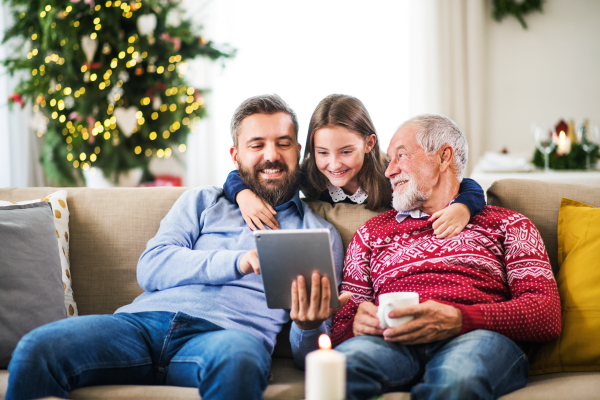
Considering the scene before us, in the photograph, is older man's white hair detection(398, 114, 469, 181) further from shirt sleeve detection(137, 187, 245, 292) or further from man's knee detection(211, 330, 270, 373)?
man's knee detection(211, 330, 270, 373)

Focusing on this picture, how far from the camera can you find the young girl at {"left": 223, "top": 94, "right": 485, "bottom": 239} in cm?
162

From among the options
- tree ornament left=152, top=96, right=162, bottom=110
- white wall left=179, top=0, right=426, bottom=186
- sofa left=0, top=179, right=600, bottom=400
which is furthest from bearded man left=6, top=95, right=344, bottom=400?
white wall left=179, top=0, right=426, bottom=186

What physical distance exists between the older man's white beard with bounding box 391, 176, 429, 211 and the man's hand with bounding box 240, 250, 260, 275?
49 centimetres

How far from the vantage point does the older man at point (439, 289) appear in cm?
115

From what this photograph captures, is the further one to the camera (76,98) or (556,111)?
(556,111)

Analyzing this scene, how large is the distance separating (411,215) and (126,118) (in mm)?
2483

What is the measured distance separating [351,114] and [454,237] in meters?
0.53

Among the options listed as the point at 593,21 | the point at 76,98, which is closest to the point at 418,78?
the point at 593,21

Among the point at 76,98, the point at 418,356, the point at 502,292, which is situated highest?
the point at 76,98

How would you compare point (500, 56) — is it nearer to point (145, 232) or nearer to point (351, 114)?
point (351, 114)

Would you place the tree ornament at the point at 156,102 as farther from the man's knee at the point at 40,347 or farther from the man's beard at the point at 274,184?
the man's knee at the point at 40,347

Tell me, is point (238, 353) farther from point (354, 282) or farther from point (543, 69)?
point (543, 69)

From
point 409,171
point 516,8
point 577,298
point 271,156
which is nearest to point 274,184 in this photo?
point 271,156

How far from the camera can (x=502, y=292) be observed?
1.37m
